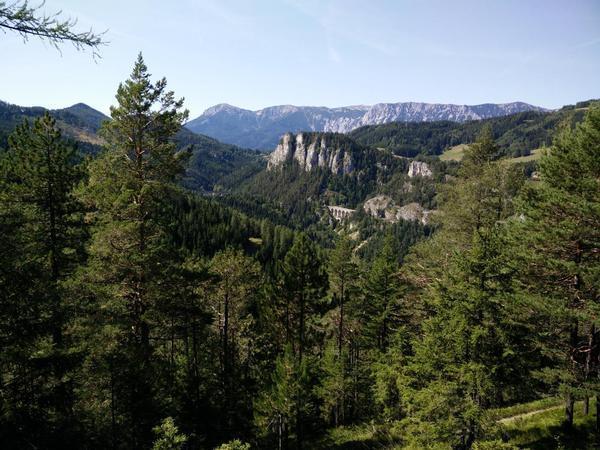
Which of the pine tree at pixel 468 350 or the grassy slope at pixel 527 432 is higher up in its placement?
the pine tree at pixel 468 350

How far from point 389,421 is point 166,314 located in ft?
60.0

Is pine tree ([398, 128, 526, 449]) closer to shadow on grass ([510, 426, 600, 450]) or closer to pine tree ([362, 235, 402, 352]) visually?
shadow on grass ([510, 426, 600, 450])

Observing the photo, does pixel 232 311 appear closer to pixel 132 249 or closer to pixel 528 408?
pixel 132 249

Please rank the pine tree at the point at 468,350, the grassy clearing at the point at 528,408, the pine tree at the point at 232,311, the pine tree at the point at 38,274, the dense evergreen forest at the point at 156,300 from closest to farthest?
the pine tree at the point at 38,274, the dense evergreen forest at the point at 156,300, the pine tree at the point at 468,350, the grassy clearing at the point at 528,408, the pine tree at the point at 232,311

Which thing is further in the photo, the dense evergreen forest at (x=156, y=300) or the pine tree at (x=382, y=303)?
the pine tree at (x=382, y=303)

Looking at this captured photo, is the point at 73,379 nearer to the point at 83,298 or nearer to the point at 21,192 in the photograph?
the point at 83,298

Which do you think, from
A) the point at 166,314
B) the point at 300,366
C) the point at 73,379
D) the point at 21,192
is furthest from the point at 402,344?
the point at 21,192

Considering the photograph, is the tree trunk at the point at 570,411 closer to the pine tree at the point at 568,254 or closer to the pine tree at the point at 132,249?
the pine tree at the point at 568,254

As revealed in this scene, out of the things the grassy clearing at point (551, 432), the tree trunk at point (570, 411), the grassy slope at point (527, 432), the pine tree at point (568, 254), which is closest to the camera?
the pine tree at point (568, 254)

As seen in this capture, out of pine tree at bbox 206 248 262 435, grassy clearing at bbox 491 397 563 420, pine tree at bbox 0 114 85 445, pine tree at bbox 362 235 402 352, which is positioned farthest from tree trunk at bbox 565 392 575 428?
pine tree at bbox 0 114 85 445

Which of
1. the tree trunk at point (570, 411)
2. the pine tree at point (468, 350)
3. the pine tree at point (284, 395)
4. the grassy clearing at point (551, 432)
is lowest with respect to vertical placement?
Answer: the pine tree at point (284, 395)

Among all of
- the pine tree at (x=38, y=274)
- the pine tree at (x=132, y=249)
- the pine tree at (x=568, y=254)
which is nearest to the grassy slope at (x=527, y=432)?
the pine tree at (x=568, y=254)

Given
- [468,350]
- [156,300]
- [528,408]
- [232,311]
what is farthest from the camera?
[232,311]

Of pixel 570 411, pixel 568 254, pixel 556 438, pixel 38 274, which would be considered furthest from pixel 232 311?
pixel 568 254
